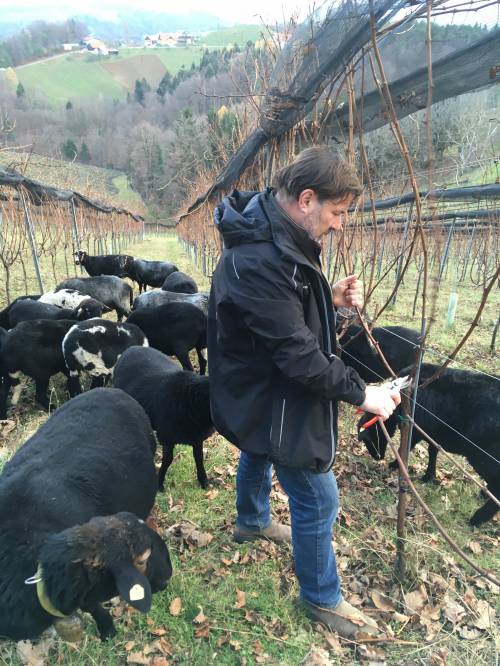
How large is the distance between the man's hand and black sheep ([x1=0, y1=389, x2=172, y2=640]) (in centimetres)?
172

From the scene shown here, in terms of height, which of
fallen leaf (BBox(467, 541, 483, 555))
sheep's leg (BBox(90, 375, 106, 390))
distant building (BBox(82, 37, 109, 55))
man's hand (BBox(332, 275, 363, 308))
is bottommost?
fallen leaf (BBox(467, 541, 483, 555))

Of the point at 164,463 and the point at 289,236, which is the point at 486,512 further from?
the point at 289,236

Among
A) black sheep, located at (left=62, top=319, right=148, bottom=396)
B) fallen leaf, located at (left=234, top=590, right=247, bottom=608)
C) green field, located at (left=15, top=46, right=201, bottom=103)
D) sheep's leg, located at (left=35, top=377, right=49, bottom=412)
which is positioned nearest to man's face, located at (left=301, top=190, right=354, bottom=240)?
fallen leaf, located at (left=234, top=590, right=247, bottom=608)

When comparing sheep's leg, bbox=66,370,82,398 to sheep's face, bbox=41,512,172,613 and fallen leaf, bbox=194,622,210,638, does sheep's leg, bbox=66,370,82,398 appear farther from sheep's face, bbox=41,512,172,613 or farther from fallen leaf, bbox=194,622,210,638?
fallen leaf, bbox=194,622,210,638

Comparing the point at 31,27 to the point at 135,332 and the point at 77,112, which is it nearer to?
the point at 77,112

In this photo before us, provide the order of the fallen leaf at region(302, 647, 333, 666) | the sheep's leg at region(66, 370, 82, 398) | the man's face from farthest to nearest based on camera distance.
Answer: the sheep's leg at region(66, 370, 82, 398) → the fallen leaf at region(302, 647, 333, 666) → the man's face

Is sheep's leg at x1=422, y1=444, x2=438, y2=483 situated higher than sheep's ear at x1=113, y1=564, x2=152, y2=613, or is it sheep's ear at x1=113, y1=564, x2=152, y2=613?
sheep's ear at x1=113, y1=564, x2=152, y2=613

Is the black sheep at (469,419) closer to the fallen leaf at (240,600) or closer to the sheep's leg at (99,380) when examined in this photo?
the fallen leaf at (240,600)

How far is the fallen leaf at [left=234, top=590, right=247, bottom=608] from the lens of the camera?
2.67 meters

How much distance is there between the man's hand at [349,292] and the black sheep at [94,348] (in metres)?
3.47

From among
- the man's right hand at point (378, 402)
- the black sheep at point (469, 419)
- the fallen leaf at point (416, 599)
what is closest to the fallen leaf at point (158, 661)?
the fallen leaf at point (416, 599)

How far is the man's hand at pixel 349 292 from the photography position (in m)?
2.48

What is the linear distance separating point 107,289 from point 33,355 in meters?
4.72

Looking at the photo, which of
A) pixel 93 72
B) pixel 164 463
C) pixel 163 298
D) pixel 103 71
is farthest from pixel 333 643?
pixel 103 71
